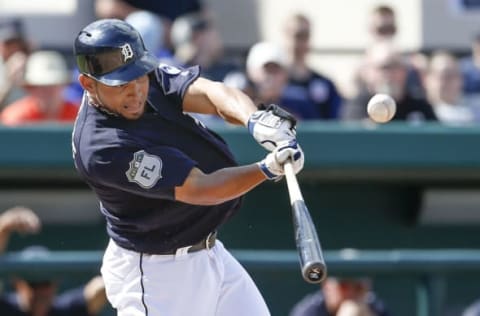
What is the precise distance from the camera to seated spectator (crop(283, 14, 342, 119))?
7496 millimetres

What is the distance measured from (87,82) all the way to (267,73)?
2773mm

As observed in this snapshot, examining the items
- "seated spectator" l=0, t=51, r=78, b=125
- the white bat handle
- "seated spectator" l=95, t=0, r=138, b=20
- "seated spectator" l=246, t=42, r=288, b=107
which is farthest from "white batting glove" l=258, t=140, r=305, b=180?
"seated spectator" l=95, t=0, r=138, b=20

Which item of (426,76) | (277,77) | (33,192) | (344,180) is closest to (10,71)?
(33,192)

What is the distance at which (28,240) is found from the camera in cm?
732

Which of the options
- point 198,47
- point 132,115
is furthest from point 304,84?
point 132,115

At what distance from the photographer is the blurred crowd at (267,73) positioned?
288 inches

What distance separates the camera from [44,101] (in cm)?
727

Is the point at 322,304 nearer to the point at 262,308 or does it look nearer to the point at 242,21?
the point at 262,308

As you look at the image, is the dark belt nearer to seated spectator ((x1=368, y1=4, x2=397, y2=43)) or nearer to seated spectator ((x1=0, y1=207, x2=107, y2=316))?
seated spectator ((x1=0, y1=207, x2=107, y2=316))

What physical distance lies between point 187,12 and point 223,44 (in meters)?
0.67

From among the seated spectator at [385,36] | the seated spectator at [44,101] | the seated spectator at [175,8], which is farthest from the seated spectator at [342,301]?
the seated spectator at [175,8]

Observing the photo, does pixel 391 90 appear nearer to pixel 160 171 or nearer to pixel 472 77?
pixel 472 77

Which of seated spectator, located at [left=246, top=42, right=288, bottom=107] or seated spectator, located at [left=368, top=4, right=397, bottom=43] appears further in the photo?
seated spectator, located at [left=368, top=4, right=397, bottom=43]

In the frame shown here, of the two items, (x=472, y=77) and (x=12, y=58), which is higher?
(x=12, y=58)
